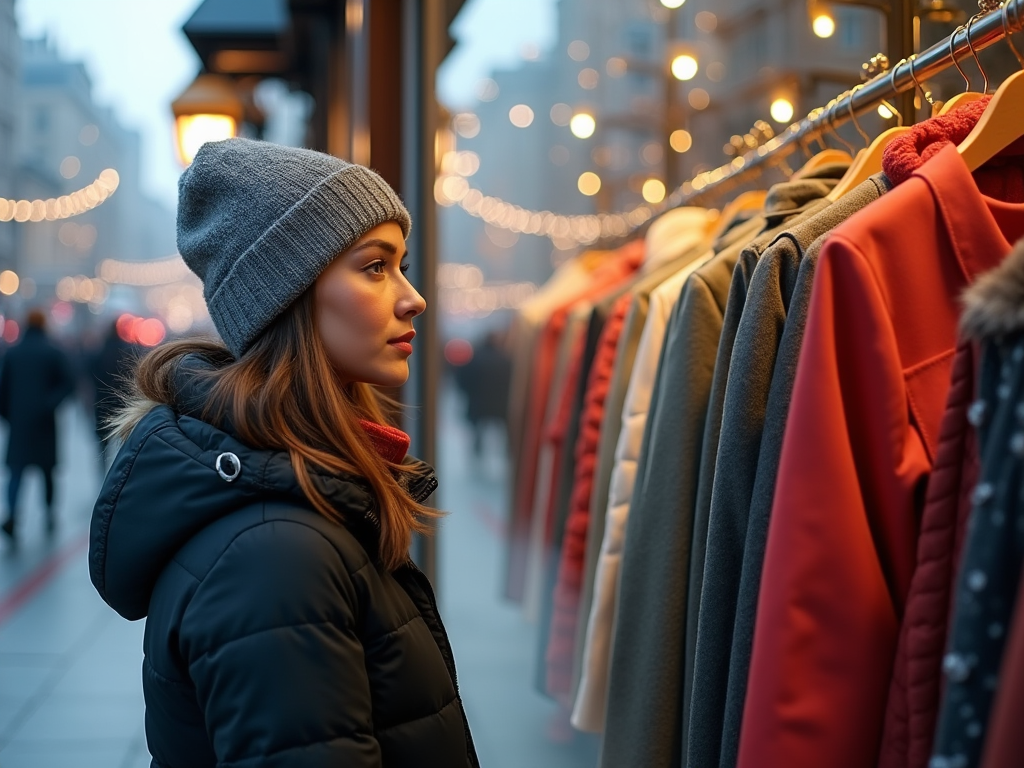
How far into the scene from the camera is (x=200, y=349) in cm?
142

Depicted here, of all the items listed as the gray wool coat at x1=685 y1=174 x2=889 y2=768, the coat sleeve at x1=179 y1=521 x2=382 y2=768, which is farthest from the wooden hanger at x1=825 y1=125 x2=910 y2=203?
the coat sleeve at x1=179 y1=521 x2=382 y2=768

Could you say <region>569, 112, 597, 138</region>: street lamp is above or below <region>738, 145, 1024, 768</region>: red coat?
above

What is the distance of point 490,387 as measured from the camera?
351 inches

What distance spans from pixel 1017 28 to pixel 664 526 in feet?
2.95

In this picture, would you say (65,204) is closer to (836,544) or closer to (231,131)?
(231,131)

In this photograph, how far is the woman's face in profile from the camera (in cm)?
131

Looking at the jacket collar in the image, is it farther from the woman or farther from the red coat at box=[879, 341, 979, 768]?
the woman

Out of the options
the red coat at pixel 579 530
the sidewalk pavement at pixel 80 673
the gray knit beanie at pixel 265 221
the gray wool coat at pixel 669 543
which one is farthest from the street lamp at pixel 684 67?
the gray knit beanie at pixel 265 221

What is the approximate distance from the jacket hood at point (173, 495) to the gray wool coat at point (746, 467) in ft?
1.63

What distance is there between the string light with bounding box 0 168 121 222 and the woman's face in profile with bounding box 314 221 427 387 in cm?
158

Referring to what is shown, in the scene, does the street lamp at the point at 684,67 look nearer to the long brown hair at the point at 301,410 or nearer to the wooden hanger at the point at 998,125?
the wooden hanger at the point at 998,125

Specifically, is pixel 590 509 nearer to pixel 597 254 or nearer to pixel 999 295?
pixel 999 295

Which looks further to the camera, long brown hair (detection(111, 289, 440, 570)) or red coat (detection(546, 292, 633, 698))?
red coat (detection(546, 292, 633, 698))

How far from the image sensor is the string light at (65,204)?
2.53 metres
